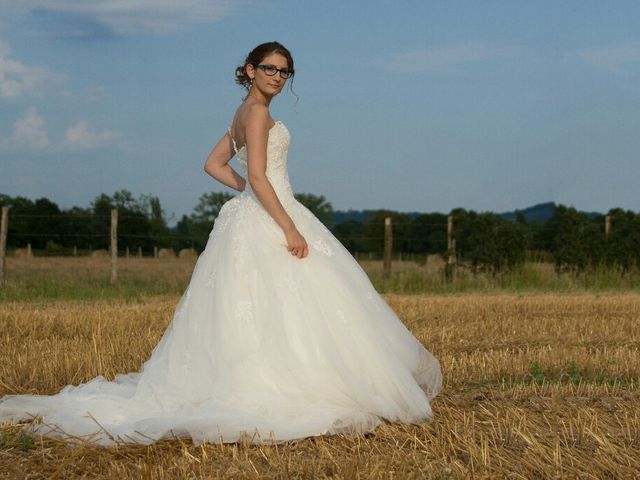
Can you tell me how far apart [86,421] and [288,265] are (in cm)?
159

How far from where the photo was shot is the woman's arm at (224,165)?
20.6ft

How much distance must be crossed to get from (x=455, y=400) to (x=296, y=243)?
1748 millimetres

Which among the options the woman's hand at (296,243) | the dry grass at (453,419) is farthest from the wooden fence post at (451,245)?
the woman's hand at (296,243)

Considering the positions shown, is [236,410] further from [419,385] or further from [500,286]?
[500,286]

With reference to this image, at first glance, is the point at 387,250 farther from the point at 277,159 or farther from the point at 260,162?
the point at 260,162

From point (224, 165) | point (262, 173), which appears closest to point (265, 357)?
point (262, 173)

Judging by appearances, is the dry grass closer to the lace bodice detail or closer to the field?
the field

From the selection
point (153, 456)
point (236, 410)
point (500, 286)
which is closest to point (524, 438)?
point (236, 410)

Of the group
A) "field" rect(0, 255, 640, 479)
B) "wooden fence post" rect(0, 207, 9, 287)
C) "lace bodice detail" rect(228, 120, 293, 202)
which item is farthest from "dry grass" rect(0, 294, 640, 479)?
"wooden fence post" rect(0, 207, 9, 287)

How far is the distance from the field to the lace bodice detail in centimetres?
165

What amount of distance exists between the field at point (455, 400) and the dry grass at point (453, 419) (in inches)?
0.5

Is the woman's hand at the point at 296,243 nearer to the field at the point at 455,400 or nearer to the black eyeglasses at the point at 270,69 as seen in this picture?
the black eyeglasses at the point at 270,69

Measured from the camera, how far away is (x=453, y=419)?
5.59m

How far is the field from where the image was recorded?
4660mm
